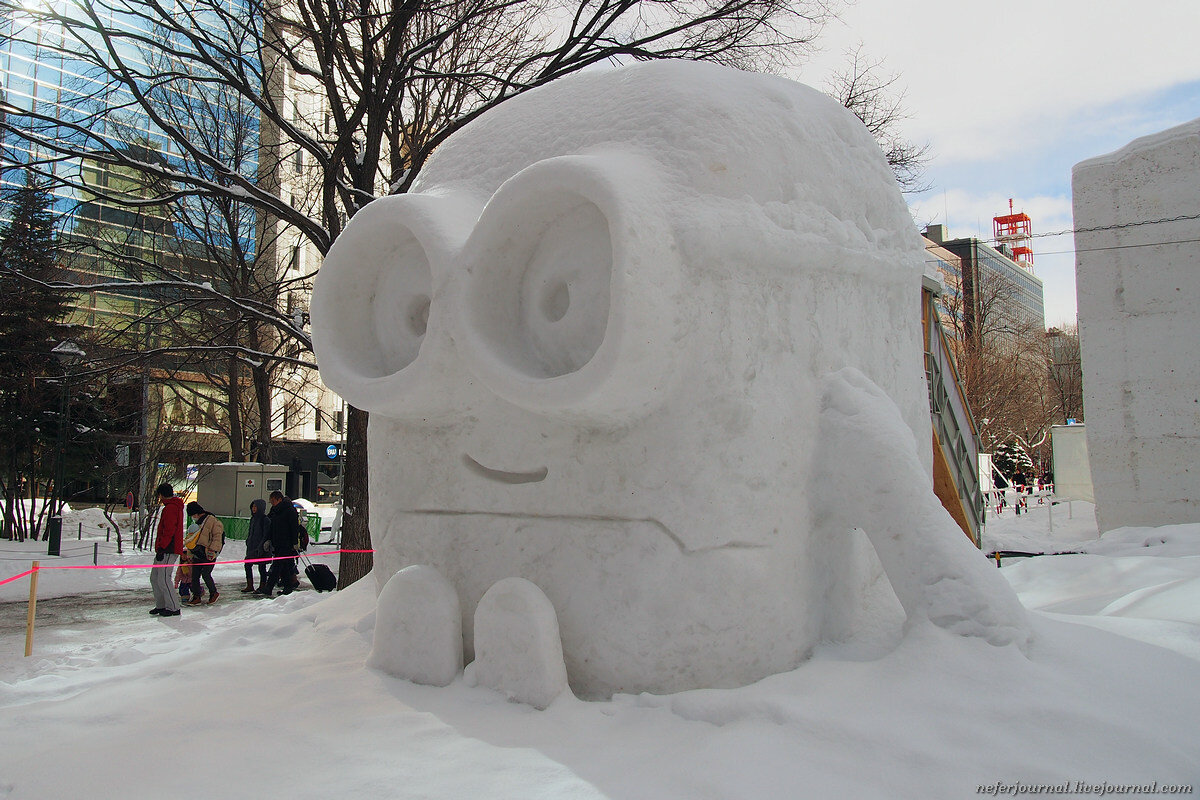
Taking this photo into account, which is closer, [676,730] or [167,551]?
[676,730]

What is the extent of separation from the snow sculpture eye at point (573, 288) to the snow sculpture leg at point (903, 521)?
0.84 m

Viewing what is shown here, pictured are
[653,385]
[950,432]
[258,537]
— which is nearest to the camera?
[653,385]

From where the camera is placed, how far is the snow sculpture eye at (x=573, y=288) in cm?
280

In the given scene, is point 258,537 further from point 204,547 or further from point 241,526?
point 241,526

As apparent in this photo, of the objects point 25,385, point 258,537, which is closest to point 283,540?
point 258,537

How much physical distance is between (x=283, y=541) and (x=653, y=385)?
27.3ft

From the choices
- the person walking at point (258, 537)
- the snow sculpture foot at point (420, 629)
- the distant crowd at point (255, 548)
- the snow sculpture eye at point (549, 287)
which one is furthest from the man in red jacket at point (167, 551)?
the snow sculpture eye at point (549, 287)

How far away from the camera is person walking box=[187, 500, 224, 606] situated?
9859 mm

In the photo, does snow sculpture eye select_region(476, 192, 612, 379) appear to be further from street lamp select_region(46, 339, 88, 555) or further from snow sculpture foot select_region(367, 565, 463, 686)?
street lamp select_region(46, 339, 88, 555)

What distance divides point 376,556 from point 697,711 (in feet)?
5.57

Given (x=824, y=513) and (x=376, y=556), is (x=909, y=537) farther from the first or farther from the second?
(x=376, y=556)

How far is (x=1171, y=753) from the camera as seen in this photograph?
8.06 ft

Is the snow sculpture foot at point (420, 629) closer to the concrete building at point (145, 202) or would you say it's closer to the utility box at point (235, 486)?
the concrete building at point (145, 202)

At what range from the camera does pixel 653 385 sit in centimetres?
293
